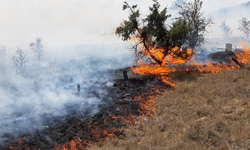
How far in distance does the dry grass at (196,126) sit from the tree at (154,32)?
10136mm

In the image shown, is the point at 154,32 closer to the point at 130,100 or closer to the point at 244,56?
the point at 130,100

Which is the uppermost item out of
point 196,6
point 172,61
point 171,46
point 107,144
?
point 196,6

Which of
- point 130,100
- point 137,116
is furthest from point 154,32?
point 137,116

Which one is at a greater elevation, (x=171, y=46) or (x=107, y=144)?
(x=171, y=46)

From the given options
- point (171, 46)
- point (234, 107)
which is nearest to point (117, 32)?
point (171, 46)

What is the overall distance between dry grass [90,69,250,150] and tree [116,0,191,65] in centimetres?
1014

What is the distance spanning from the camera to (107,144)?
820 cm

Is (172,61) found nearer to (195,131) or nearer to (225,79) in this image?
(225,79)

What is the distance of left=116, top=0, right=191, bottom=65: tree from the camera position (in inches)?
868

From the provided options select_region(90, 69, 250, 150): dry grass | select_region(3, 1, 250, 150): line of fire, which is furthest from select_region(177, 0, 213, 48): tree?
select_region(90, 69, 250, 150): dry grass

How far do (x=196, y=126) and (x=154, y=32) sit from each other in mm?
16251

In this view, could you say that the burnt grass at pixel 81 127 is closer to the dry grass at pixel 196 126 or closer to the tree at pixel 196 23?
the dry grass at pixel 196 126

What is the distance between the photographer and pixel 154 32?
22.7m

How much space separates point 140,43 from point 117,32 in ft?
11.1
